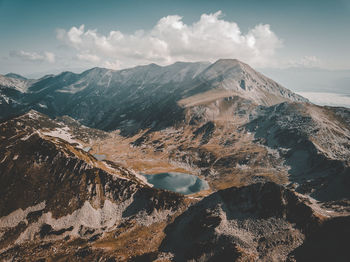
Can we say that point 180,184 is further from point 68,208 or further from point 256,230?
point 256,230

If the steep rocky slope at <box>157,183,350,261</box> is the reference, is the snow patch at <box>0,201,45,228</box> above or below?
below

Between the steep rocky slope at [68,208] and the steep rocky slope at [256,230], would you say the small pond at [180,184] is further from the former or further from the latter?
the steep rocky slope at [256,230]

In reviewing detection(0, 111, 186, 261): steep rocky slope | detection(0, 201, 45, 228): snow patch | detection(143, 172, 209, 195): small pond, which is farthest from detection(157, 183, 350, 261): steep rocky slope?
detection(143, 172, 209, 195): small pond

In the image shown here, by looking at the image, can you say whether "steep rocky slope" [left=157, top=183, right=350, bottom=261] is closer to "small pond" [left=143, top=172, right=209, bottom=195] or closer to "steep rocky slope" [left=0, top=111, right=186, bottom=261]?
"steep rocky slope" [left=0, top=111, right=186, bottom=261]

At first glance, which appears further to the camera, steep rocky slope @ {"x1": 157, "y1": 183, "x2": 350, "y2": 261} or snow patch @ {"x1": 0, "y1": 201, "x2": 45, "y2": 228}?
snow patch @ {"x1": 0, "y1": 201, "x2": 45, "y2": 228}

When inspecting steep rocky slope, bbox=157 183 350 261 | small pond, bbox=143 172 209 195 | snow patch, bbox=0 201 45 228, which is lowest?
small pond, bbox=143 172 209 195

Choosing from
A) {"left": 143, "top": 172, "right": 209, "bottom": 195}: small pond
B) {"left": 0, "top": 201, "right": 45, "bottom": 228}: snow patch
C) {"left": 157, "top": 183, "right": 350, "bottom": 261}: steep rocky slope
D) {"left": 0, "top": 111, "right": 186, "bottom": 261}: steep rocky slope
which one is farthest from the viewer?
{"left": 143, "top": 172, "right": 209, "bottom": 195}: small pond

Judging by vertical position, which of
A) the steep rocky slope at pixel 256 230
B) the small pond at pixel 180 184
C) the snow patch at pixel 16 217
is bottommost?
the small pond at pixel 180 184

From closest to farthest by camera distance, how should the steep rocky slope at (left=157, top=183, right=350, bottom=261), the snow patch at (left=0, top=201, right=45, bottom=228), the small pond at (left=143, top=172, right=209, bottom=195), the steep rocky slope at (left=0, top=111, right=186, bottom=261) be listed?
the steep rocky slope at (left=157, top=183, right=350, bottom=261), the steep rocky slope at (left=0, top=111, right=186, bottom=261), the snow patch at (left=0, top=201, right=45, bottom=228), the small pond at (left=143, top=172, right=209, bottom=195)

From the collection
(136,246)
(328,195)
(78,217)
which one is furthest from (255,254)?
(328,195)

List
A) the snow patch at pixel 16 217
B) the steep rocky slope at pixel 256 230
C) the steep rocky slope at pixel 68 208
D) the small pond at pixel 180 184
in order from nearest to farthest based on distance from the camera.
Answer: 1. the steep rocky slope at pixel 256 230
2. the steep rocky slope at pixel 68 208
3. the snow patch at pixel 16 217
4. the small pond at pixel 180 184

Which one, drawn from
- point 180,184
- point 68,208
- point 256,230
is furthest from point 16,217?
point 180,184

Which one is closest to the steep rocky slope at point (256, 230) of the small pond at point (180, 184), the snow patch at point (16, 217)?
the snow patch at point (16, 217)
